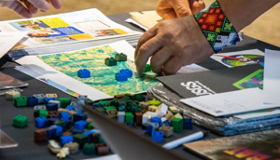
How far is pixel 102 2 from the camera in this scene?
3.87 m

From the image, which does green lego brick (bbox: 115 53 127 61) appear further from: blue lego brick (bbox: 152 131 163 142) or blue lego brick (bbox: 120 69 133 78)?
blue lego brick (bbox: 152 131 163 142)

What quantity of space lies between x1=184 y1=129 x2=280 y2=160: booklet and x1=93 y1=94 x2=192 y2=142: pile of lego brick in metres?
0.06

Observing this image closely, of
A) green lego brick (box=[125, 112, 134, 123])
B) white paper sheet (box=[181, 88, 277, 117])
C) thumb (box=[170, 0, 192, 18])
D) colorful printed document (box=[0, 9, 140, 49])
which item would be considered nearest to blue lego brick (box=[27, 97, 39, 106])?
green lego brick (box=[125, 112, 134, 123])

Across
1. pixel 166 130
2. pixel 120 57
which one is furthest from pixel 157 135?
pixel 120 57

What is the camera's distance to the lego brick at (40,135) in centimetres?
55

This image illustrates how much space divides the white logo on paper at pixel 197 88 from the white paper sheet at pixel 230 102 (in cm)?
2

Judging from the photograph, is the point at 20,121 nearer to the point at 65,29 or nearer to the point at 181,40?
the point at 181,40

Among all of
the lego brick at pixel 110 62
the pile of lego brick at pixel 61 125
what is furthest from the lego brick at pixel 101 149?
the lego brick at pixel 110 62

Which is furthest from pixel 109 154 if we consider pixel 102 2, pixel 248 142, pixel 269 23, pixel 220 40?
pixel 102 2

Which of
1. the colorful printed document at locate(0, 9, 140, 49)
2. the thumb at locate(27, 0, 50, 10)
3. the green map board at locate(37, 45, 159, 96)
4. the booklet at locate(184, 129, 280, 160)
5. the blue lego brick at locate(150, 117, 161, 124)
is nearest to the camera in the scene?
the booklet at locate(184, 129, 280, 160)

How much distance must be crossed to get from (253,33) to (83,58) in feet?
7.79

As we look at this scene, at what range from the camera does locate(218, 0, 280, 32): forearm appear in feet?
2.96

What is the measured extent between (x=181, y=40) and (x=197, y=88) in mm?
197

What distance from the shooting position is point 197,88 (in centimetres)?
73
